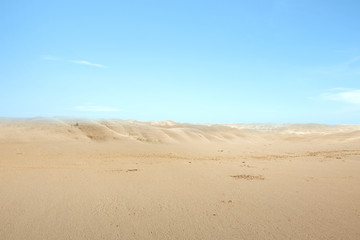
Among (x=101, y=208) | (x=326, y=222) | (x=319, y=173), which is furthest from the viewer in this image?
(x=319, y=173)

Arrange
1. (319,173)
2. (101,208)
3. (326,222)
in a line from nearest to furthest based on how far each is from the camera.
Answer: (326,222) < (101,208) < (319,173)

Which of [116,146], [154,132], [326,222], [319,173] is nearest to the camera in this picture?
[326,222]

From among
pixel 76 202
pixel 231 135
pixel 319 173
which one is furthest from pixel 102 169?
pixel 231 135

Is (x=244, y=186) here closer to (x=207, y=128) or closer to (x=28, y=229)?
(x=28, y=229)

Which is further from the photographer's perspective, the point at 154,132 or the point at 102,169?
the point at 154,132

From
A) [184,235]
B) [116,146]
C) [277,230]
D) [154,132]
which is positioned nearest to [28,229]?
[184,235]

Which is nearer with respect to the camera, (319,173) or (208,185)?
(208,185)

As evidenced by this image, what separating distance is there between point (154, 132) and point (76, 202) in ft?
52.1

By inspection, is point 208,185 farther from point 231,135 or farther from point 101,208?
point 231,135

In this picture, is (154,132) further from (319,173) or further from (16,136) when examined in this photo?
(319,173)

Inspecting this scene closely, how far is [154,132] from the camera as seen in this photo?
21578 millimetres

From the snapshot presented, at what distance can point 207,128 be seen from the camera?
103 ft

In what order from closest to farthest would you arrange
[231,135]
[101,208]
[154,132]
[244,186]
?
[101,208] < [244,186] < [154,132] < [231,135]

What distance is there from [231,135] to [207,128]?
10.7 feet
